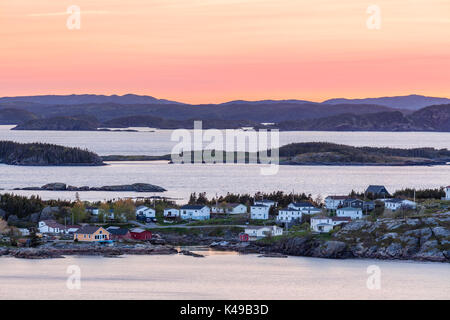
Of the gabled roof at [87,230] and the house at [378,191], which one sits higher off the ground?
the house at [378,191]

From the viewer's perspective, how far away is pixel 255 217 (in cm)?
7262

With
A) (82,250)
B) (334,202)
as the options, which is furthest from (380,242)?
(82,250)

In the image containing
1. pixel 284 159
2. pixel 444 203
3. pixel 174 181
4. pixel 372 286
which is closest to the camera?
A: pixel 372 286

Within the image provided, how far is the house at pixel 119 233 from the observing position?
63737mm

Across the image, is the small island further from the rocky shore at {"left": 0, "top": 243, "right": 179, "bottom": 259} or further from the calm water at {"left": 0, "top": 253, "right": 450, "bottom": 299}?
the calm water at {"left": 0, "top": 253, "right": 450, "bottom": 299}

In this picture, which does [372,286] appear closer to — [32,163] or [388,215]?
[388,215]

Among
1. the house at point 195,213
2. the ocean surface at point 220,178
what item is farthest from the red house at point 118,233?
the ocean surface at point 220,178

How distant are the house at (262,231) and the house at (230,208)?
10077 mm

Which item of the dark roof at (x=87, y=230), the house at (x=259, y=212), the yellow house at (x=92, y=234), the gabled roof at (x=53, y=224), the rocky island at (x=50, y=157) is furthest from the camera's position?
the rocky island at (x=50, y=157)

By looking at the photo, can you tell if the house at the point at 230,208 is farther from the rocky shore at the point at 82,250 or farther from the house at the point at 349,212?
the rocky shore at the point at 82,250

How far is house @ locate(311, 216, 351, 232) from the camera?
210 ft
